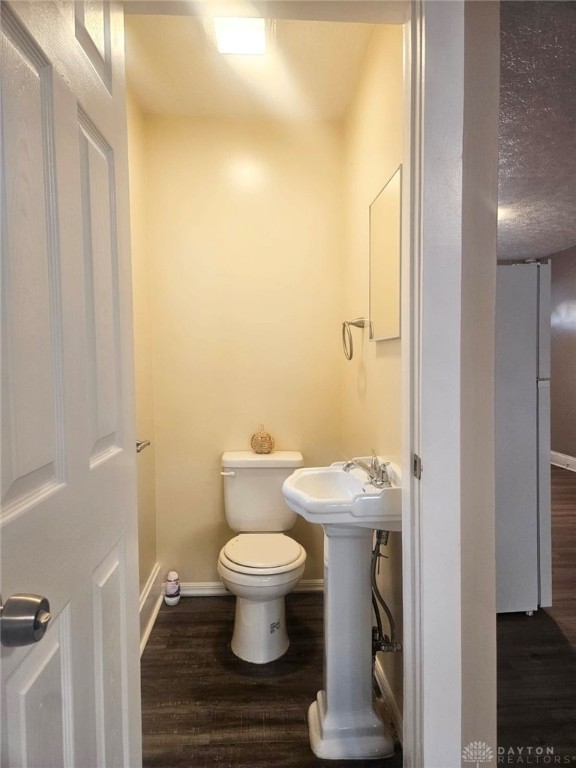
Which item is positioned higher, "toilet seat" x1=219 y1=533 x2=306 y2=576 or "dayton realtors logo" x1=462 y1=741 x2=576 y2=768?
"toilet seat" x1=219 y1=533 x2=306 y2=576

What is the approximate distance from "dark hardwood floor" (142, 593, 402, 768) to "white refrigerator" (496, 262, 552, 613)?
107 centimetres

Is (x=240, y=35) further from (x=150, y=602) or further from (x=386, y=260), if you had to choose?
(x=150, y=602)

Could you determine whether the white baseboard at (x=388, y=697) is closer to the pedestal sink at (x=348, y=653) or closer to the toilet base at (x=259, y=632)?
the pedestal sink at (x=348, y=653)

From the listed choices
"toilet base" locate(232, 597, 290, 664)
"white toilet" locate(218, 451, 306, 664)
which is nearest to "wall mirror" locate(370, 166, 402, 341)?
"white toilet" locate(218, 451, 306, 664)

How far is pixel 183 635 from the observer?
6.45 feet

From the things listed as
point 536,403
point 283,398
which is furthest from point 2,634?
point 536,403

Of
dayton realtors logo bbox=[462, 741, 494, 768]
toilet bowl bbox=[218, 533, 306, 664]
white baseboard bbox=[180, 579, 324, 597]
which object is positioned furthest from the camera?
white baseboard bbox=[180, 579, 324, 597]

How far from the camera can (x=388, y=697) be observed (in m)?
1.51

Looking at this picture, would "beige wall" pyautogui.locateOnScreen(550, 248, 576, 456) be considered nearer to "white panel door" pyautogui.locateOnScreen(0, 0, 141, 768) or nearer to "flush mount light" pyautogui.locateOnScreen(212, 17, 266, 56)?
"flush mount light" pyautogui.locateOnScreen(212, 17, 266, 56)

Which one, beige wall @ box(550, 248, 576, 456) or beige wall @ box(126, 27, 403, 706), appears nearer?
beige wall @ box(126, 27, 403, 706)

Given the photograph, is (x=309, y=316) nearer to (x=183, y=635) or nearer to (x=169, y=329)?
(x=169, y=329)

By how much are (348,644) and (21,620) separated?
1.19 m

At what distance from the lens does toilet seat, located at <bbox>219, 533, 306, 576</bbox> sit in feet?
5.65

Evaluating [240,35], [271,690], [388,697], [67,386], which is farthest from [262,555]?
[240,35]
